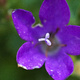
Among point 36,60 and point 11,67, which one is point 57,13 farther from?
point 11,67

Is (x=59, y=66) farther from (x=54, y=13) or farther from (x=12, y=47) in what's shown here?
(x=12, y=47)

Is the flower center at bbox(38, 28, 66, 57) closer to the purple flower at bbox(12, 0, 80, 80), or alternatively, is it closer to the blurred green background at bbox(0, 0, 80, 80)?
the purple flower at bbox(12, 0, 80, 80)

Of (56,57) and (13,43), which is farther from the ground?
(56,57)

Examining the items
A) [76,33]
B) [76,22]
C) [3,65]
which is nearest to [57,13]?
[76,33]

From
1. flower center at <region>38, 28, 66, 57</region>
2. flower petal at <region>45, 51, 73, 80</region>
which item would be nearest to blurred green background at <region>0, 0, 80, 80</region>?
flower center at <region>38, 28, 66, 57</region>

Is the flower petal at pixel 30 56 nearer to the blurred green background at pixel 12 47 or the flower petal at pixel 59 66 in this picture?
the flower petal at pixel 59 66

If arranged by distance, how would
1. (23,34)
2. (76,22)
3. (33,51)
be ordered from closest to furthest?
1. (23,34)
2. (33,51)
3. (76,22)

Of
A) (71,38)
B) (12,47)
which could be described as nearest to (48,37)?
(71,38)
